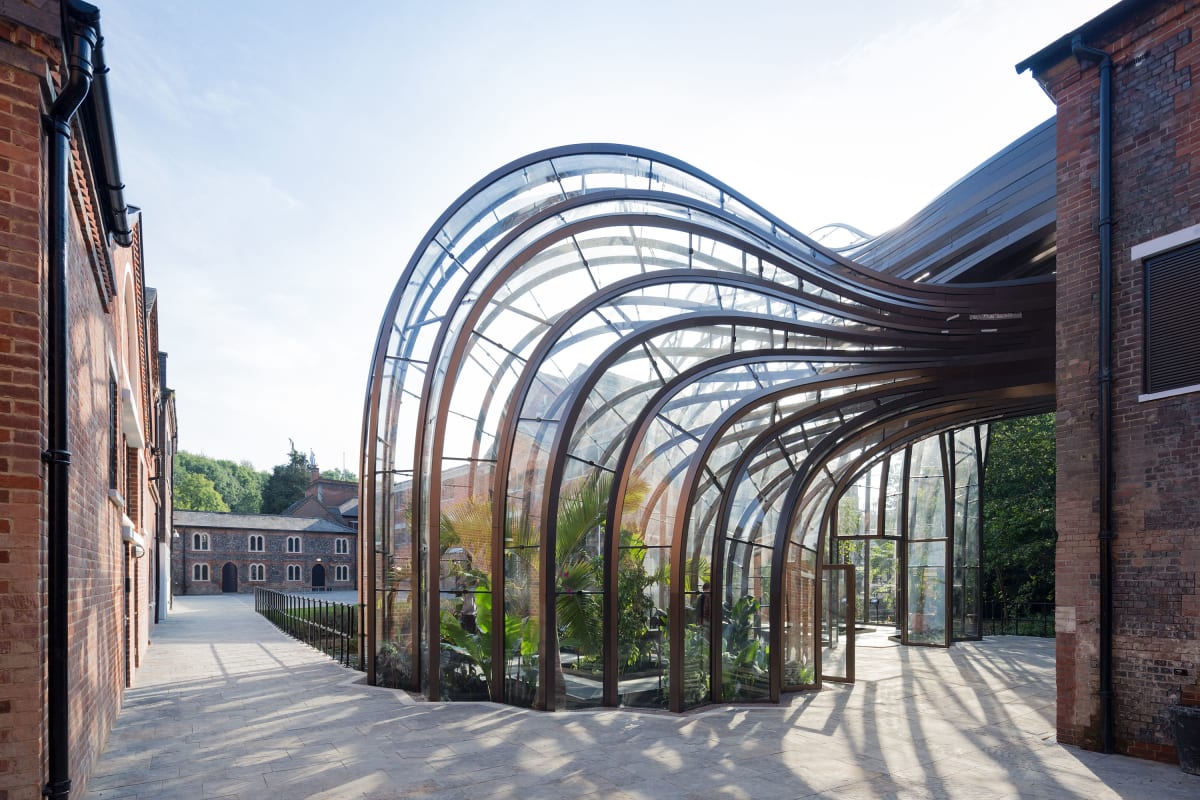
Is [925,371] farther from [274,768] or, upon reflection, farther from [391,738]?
[274,768]

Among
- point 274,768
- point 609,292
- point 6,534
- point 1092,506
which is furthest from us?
point 609,292

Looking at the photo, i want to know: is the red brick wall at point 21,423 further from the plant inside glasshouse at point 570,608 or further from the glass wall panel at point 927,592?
the glass wall panel at point 927,592

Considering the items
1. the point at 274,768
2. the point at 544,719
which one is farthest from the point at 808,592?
the point at 274,768

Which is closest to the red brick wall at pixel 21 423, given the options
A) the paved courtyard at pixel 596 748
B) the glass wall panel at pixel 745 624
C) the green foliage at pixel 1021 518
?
the paved courtyard at pixel 596 748

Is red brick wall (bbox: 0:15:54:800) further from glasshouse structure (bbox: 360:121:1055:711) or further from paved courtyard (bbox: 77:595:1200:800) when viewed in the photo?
glasshouse structure (bbox: 360:121:1055:711)

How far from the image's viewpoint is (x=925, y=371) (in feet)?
43.1

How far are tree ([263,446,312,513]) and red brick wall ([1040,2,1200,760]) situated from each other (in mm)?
77230

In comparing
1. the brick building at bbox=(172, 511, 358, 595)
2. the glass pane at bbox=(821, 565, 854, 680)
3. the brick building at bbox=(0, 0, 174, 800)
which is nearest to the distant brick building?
the brick building at bbox=(172, 511, 358, 595)

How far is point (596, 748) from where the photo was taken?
8.65 m

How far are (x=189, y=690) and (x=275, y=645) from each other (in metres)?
6.74

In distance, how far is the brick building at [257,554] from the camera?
51000 mm

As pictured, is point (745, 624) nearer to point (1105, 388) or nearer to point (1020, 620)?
point (1105, 388)

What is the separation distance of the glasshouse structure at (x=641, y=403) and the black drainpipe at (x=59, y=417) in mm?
6770

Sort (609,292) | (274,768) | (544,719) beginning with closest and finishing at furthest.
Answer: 1. (274,768)
2. (544,719)
3. (609,292)
